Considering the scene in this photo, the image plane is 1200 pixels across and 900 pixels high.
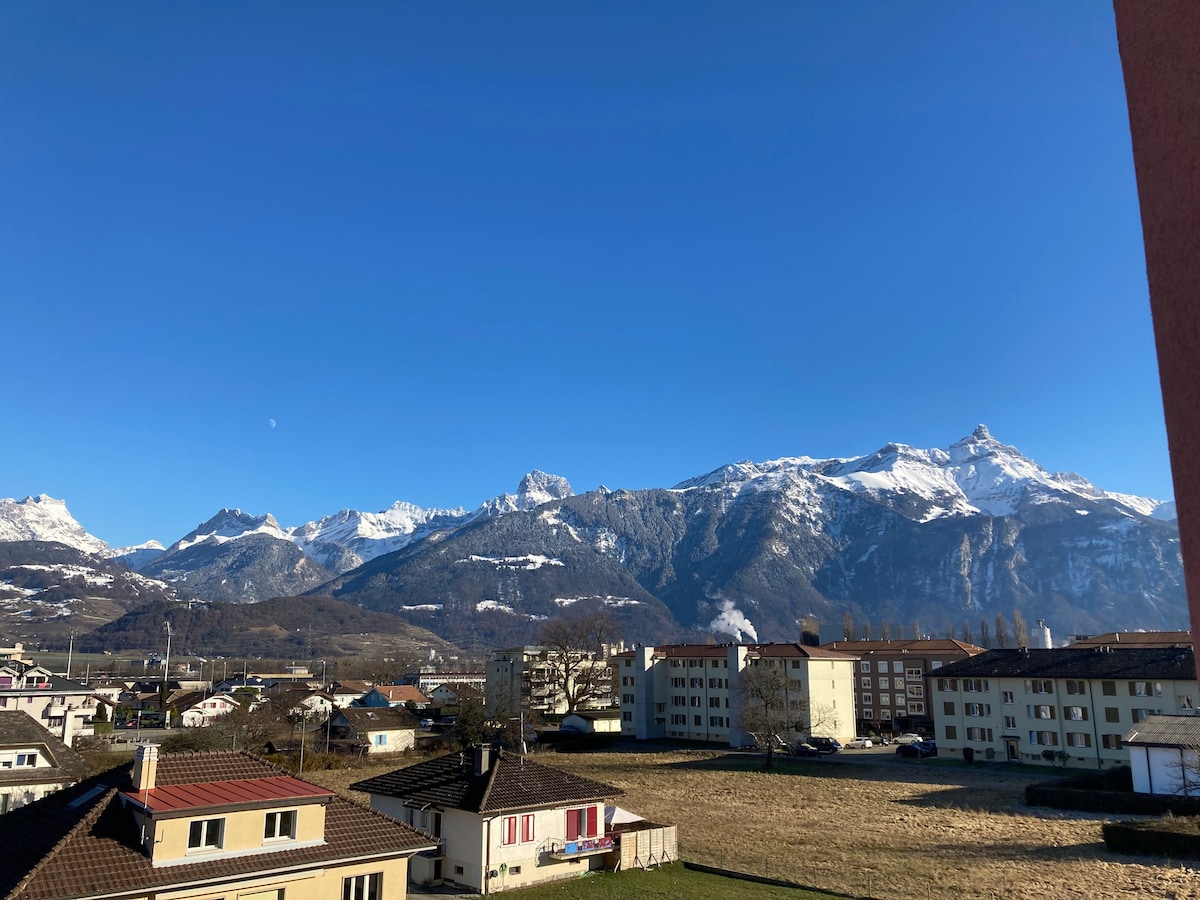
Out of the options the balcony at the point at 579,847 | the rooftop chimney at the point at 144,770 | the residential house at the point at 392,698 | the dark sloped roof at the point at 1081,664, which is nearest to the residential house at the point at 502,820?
the balcony at the point at 579,847

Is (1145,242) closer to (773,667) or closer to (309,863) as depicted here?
(309,863)

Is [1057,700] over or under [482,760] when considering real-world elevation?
over

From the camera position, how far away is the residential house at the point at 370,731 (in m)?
72.0

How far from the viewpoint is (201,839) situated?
829 inches

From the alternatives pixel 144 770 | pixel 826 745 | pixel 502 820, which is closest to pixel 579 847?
pixel 502 820

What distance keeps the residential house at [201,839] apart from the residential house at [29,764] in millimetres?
14885

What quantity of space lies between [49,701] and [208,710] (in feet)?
87.2

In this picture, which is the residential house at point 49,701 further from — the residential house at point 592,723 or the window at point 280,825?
the window at point 280,825

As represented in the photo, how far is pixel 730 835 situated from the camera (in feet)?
128

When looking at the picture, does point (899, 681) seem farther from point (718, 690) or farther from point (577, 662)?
point (577, 662)

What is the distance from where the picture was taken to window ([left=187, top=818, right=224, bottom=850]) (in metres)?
20.9

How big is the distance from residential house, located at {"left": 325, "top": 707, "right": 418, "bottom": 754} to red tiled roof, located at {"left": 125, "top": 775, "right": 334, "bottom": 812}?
5058cm

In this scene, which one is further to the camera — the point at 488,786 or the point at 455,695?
the point at 455,695

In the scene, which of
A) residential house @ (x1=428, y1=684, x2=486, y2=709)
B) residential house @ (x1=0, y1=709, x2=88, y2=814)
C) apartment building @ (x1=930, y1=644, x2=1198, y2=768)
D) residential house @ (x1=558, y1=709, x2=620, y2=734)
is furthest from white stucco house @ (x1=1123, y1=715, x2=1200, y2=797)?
residential house @ (x1=558, y1=709, x2=620, y2=734)
